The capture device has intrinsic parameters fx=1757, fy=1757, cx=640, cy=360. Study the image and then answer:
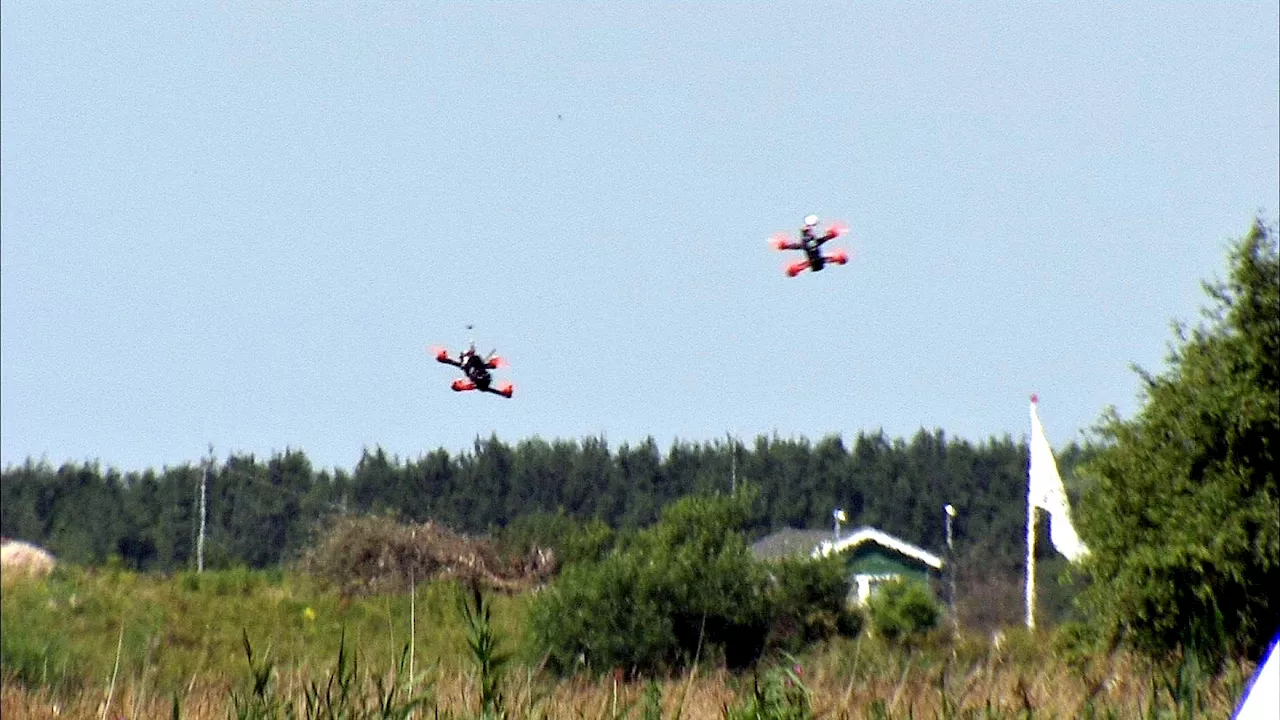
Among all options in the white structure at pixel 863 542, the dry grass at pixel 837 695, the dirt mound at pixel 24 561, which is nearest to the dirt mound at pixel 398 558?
the white structure at pixel 863 542

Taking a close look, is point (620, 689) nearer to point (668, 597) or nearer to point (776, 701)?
point (776, 701)

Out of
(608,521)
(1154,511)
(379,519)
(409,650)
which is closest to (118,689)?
(409,650)

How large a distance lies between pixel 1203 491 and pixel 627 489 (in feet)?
75.9

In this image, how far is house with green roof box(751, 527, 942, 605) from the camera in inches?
1435

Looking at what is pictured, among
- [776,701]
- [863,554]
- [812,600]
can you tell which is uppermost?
[863,554]

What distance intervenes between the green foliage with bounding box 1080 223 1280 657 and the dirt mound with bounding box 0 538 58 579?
32.3 meters

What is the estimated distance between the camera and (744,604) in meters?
36.6

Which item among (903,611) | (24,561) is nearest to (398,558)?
(903,611)

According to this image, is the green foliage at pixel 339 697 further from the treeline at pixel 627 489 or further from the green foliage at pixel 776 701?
the treeline at pixel 627 489

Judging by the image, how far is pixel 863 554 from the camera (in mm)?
39750

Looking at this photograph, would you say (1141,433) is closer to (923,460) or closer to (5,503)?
(923,460)

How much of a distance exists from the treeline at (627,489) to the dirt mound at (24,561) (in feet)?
5.11

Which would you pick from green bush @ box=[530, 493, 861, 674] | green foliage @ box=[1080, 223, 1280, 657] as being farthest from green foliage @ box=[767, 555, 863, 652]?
green foliage @ box=[1080, 223, 1280, 657]

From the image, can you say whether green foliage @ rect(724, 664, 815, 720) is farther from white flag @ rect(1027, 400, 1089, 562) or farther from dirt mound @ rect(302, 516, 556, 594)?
dirt mound @ rect(302, 516, 556, 594)
